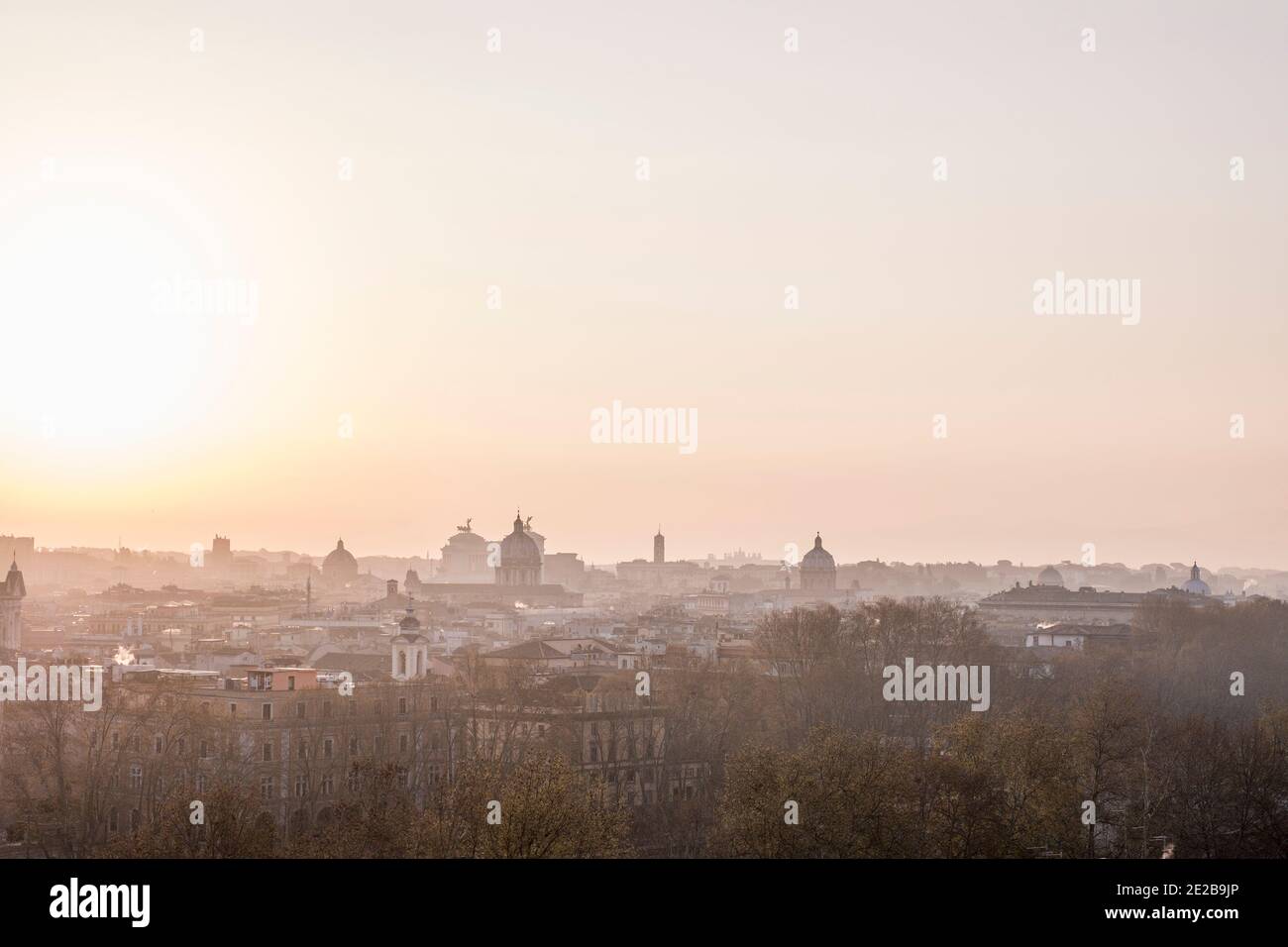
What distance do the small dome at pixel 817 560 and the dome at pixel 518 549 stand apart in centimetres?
2935

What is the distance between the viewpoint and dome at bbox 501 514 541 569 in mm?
160750

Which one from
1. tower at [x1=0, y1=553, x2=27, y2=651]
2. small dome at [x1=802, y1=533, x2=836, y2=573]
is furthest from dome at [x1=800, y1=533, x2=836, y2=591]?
tower at [x1=0, y1=553, x2=27, y2=651]

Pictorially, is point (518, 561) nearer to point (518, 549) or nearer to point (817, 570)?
point (518, 549)

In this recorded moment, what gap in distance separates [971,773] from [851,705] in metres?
19.3

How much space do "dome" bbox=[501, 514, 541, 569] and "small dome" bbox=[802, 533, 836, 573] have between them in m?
29.3

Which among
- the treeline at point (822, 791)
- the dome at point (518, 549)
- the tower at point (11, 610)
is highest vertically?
the dome at point (518, 549)

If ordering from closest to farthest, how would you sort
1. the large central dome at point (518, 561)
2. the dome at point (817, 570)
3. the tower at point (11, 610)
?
1. the tower at point (11, 610)
2. the large central dome at point (518, 561)
3. the dome at point (817, 570)

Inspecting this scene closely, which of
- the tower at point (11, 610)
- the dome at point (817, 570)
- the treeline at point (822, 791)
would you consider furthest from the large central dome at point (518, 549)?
the treeline at point (822, 791)

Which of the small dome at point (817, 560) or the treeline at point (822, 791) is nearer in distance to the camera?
the treeline at point (822, 791)

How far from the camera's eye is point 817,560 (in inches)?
7072

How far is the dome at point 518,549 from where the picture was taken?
161 metres

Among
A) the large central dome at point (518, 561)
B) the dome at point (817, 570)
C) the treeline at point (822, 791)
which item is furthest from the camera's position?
the dome at point (817, 570)

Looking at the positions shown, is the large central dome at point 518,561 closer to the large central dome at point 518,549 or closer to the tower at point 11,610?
the large central dome at point 518,549

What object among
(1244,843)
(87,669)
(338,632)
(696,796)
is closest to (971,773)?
(1244,843)
